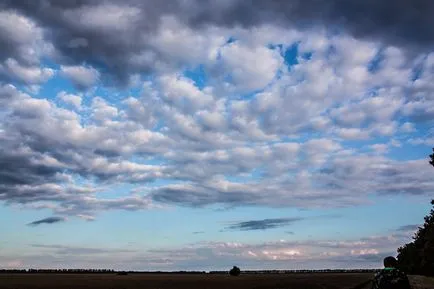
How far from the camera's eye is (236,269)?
196750mm

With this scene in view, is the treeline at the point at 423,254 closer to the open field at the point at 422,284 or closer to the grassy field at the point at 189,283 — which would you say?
the grassy field at the point at 189,283

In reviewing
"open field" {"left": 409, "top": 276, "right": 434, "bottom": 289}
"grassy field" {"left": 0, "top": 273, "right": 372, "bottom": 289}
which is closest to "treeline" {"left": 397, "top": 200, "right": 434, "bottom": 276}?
"grassy field" {"left": 0, "top": 273, "right": 372, "bottom": 289}

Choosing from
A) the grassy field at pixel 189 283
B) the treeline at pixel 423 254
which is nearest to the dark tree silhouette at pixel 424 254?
the treeline at pixel 423 254

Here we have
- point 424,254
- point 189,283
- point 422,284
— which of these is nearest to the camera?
point 422,284

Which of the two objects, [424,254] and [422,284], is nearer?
[422,284]

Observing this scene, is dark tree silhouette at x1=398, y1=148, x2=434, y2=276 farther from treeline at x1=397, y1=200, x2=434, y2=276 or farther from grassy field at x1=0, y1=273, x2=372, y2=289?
grassy field at x1=0, y1=273, x2=372, y2=289

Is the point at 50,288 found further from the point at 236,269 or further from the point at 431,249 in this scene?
the point at 236,269

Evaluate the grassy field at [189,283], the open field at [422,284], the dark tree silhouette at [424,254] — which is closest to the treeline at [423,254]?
the dark tree silhouette at [424,254]

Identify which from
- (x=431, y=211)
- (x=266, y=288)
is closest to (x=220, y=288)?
(x=266, y=288)

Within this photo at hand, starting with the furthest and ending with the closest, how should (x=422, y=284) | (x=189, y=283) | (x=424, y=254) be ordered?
(x=189, y=283), (x=424, y=254), (x=422, y=284)

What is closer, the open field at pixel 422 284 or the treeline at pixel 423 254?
the open field at pixel 422 284

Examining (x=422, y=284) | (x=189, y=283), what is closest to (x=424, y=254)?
(x=422, y=284)

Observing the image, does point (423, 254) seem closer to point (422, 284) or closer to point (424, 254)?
point (424, 254)

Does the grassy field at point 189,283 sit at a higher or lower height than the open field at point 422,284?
higher
